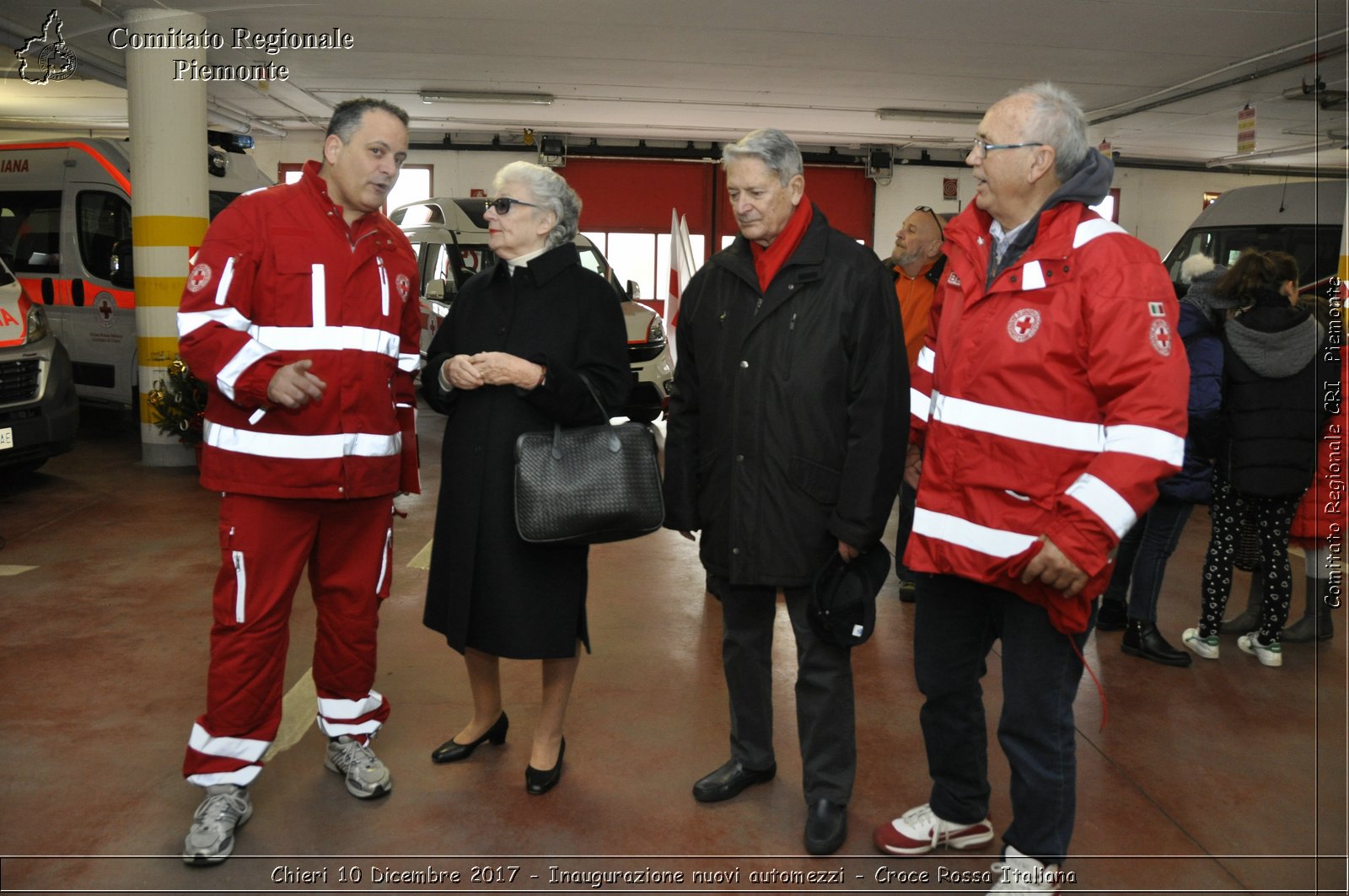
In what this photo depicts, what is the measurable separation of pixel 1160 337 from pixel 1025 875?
123cm

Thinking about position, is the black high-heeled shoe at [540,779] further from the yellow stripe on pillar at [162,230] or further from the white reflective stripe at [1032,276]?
the yellow stripe on pillar at [162,230]

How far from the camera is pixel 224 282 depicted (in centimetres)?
254

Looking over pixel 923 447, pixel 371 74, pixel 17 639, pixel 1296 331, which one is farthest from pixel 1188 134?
pixel 17 639

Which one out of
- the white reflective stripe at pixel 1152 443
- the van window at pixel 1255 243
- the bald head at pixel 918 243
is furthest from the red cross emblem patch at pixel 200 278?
the van window at pixel 1255 243

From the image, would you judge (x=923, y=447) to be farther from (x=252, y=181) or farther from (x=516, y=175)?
(x=252, y=181)

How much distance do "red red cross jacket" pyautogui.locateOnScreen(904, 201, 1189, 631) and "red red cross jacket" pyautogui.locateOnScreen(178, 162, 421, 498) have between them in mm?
1459

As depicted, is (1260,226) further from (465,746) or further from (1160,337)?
(465,746)

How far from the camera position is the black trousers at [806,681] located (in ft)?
8.78

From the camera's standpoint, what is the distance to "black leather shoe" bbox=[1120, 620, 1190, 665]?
Result: 4176 mm

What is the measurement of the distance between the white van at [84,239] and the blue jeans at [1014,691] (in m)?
8.11

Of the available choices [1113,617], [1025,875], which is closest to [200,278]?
[1025,875]

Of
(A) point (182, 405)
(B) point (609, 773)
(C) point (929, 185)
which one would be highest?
(C) point (929, 185)

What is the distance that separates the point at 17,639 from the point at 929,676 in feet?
12.1

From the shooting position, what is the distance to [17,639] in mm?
4164
